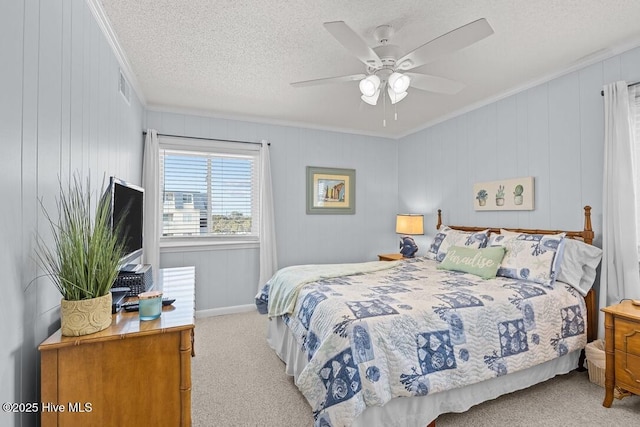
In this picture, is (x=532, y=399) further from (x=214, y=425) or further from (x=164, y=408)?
(x=164, y=408)

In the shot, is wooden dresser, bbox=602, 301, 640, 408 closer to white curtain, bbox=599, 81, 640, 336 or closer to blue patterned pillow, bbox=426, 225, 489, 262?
white curtain, bbox=599, 81, 640, 336

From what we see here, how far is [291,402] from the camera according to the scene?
7.13ft

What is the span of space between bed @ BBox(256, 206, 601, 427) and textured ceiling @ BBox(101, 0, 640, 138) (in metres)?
1.38

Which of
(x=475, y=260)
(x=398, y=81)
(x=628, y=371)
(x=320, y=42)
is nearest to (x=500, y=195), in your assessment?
(x=475, y=260)

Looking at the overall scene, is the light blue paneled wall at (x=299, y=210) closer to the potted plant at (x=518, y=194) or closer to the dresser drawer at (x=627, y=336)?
the potted plant at (x=518, y=194)

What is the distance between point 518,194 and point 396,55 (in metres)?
2.08

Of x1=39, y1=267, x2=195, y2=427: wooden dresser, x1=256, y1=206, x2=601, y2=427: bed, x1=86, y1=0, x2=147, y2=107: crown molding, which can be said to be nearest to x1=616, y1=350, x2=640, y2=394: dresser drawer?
x1=256, y1=206, x2=601, y2=427: bed

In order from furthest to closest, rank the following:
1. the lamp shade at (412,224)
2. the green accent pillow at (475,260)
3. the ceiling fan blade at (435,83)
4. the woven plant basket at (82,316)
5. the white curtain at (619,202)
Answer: the lamp shade at (412,224) → the green accent pillow at (475,260) → the white curtain at (619,202) → the ceiling fan blade at (435,83) → the woven plant basket at (82,316)

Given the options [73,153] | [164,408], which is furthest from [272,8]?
[164,408]

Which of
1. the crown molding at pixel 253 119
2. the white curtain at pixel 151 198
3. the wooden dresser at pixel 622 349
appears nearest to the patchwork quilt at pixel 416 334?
the wooden dresser at pixel 622 349

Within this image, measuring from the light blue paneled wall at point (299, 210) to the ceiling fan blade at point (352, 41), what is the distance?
2.49m

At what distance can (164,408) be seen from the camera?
1.33 meters

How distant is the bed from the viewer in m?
1.69

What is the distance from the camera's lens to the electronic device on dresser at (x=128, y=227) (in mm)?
1913
